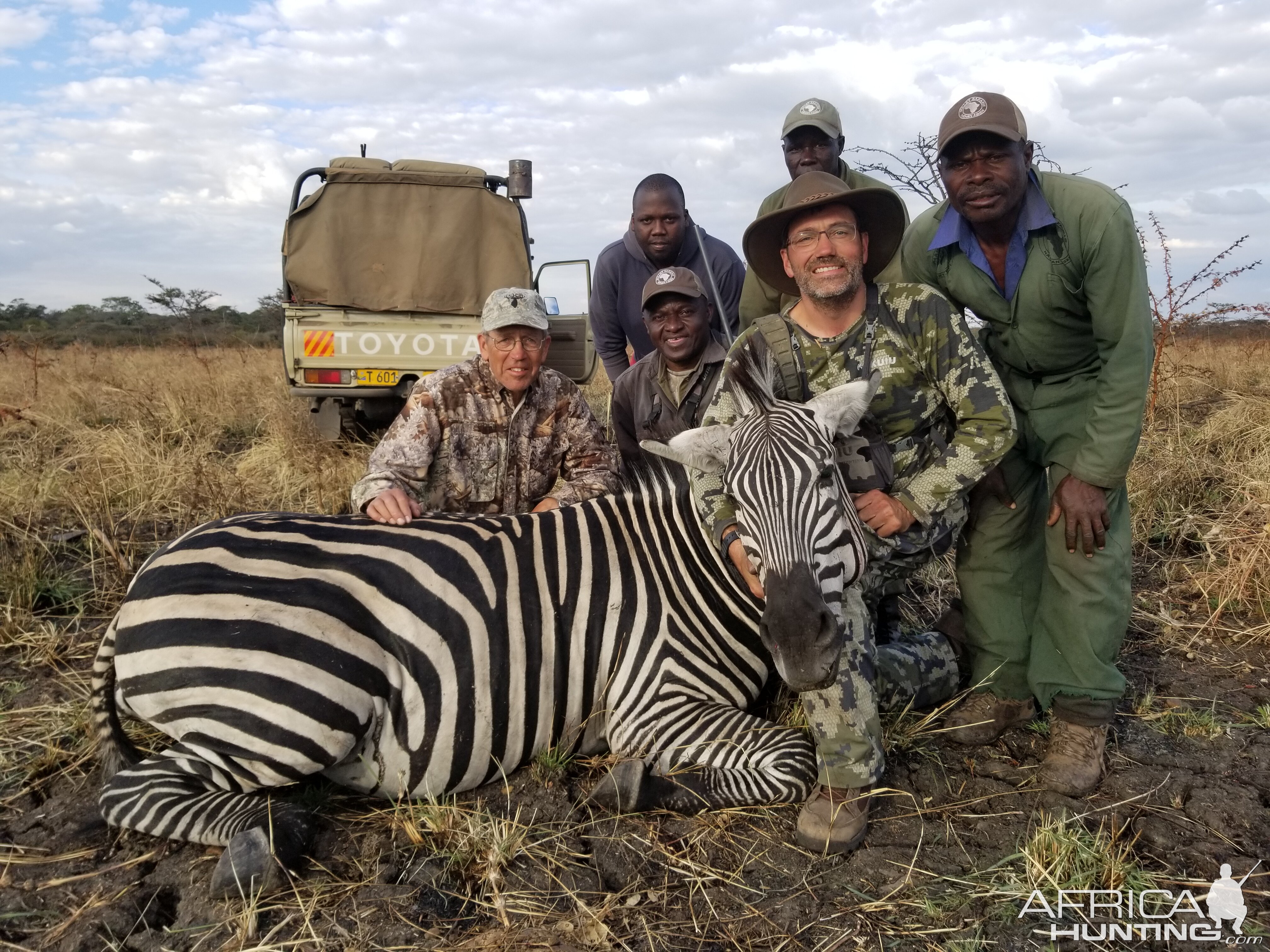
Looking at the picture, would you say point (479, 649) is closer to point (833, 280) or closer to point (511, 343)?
point (511, 343)

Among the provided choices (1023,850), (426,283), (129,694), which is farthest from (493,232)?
(1023,850)

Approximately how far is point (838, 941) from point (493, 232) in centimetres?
866

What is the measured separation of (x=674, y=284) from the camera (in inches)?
200

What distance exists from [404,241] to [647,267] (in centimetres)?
442

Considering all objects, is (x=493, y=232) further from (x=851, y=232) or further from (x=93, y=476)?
(x=851, y=232)

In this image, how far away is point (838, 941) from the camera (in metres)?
2.54

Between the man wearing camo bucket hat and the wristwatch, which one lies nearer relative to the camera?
the wristwatch

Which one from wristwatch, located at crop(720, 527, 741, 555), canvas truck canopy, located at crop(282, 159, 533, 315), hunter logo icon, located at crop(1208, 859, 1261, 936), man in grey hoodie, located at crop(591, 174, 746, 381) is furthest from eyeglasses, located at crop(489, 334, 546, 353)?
canvas truck canopy, located at crop(282, 159, 533, 315)

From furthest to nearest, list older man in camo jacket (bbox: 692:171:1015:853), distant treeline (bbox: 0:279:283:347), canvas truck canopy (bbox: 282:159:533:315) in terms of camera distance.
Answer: distant treeline (bbox: 0:279:283:347) < canvas truck canopy (bbox: 282:159:533:315) < older man in camo jacket (bbox: 692:171:1015:853)

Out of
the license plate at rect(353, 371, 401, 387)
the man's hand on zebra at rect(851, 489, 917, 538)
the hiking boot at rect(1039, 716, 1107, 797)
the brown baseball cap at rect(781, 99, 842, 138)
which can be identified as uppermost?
the brown baseball cap at rect(781, 99, 842, 138)

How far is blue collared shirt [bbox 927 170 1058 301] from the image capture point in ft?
12.0

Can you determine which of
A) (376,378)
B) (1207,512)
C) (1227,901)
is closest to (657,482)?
(1227,901)

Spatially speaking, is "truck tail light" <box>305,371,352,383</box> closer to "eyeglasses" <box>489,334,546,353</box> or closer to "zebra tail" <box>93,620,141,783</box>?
"eyeglasses" <box>489,334,546,353</box>

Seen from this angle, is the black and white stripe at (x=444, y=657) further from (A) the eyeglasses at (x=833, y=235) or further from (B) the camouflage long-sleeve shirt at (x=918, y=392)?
(A) the eyeglasses at (x=833, y=235)
